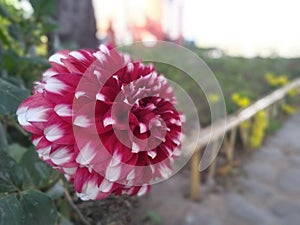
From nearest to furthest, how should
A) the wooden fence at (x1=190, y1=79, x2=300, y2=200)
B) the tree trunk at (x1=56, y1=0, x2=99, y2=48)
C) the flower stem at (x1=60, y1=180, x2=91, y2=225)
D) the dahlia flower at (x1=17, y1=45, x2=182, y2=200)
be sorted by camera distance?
the dahlia flower at (x1=17, y1=45, x2=182, y2=200)
the flower stem at (x1=60, y1=180, x2=91, y2=225)
the tree trunk at (x1=56, y1=0, x2=99, y2=48)
the wooden fence at (x1=190, y1=79, x2=300, y2=200)

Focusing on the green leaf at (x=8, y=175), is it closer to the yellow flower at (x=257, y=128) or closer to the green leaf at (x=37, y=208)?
the green leaf at (x=37, y=208)

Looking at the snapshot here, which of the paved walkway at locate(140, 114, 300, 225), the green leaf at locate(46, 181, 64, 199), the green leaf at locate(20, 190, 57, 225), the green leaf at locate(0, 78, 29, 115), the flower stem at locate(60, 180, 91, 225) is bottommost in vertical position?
the paved walkway at locate(140, 114, 300, 225)

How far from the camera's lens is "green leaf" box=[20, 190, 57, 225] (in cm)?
41

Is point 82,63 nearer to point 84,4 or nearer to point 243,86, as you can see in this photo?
point 84,4

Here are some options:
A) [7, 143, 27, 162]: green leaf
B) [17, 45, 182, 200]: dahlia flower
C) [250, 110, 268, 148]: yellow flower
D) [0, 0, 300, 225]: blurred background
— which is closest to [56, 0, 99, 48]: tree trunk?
[0, 0, 300, 225]: blurred background

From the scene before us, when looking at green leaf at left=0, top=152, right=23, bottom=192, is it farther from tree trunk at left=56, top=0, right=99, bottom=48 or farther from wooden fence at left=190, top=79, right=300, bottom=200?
tree trunk at left=56, top=0, right=99, bottom=48

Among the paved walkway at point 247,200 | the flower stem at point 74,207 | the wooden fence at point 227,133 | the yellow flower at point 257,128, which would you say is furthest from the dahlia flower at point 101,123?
the yellow flower at point 257,128

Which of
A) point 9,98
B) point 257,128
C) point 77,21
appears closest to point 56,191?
point 9,98

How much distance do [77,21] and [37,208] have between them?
1.18m

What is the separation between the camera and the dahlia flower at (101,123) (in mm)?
322

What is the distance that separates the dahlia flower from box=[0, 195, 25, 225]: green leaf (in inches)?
3.3

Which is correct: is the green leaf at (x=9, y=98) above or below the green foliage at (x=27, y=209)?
above

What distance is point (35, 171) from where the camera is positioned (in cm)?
54

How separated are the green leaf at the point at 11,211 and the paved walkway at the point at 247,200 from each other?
107 cm
